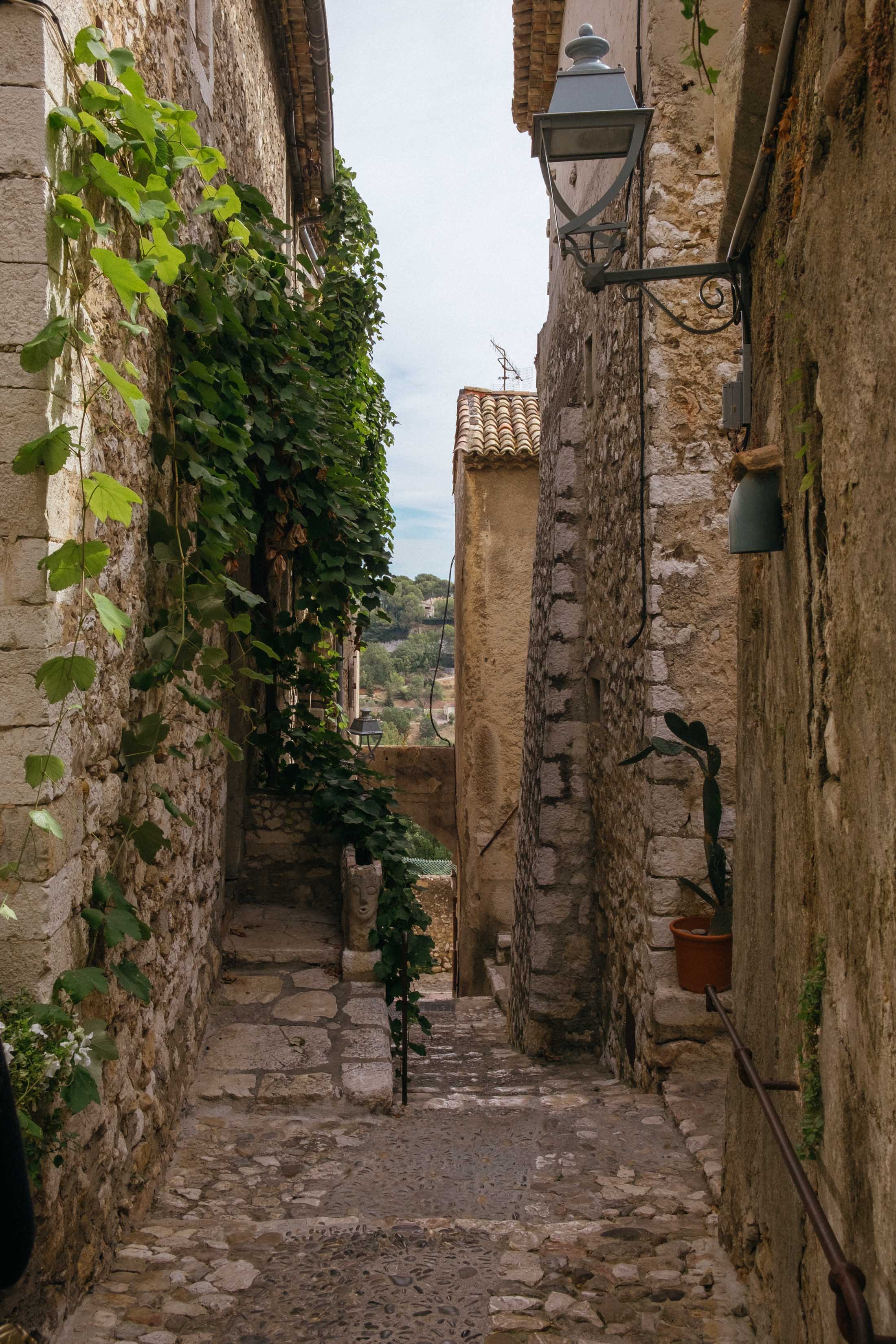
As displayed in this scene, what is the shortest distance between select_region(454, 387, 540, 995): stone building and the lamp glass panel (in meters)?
7.24

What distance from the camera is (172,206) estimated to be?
9.07 ft

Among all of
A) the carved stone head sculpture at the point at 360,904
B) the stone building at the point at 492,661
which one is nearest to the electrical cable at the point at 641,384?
the carved stone head sculpture at the point at 360,904

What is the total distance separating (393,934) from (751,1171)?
3.07 m

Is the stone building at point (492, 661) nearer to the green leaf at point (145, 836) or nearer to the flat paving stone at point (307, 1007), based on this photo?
the flat paving stone at point (307, 1007)

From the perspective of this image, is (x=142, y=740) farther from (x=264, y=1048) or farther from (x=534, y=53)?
(x=534, y=53)

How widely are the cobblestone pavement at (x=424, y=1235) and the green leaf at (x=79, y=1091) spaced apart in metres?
0.62

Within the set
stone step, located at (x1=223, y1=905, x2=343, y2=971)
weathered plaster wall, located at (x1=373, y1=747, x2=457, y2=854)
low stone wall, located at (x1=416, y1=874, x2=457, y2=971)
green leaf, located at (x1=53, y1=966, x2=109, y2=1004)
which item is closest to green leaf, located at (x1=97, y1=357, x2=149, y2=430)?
green leaf, located at (x1=53, y1=966, x2=109, y2=1004)

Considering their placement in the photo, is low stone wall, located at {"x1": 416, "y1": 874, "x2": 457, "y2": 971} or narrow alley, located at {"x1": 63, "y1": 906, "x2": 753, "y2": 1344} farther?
low stone wall, located at {"x1": 416, "y1": 874, "x2": 457, "y2": 971}

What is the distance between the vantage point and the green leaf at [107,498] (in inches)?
95.8

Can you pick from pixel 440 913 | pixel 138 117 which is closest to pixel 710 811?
pixel 138 117

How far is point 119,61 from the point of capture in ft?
8.21

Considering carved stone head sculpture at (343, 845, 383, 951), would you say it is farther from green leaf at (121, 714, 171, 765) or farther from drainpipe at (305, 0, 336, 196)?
drainpipe at (305, 0, 336, 196)

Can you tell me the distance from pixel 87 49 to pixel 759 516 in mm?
1857

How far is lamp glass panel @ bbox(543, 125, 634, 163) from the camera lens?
3.52m
